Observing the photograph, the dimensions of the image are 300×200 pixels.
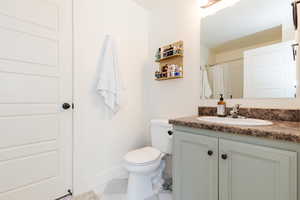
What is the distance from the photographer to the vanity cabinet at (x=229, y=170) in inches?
28.7

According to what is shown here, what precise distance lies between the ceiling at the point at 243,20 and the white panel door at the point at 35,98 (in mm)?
1519

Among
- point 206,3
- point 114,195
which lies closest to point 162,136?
point 114,195

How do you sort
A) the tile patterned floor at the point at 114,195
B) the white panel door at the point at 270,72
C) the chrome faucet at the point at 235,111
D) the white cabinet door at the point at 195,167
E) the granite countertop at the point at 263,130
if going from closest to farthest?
the granite countertop at the point at 263,130, the white cabinet door at the point at 195,167, the white panel door at the point at 270,72, the chrome faucet at the point at 235,111, the tile patterned floor at the point at 114,195

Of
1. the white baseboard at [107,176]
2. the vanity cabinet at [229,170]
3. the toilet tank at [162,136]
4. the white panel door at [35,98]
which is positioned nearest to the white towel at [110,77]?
the white panel door at [35,98]

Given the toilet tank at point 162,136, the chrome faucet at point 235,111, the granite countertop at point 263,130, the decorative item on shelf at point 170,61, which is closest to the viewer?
the granite countertop at point 263,130

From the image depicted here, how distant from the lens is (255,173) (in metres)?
0.80

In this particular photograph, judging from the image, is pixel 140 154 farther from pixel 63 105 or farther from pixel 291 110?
pixel 291 110

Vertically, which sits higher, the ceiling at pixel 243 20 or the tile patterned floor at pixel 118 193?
the ceiling at pixel 243 20

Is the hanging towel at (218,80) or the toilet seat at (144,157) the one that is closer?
the toilet seat at (144,157)

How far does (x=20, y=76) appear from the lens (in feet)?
4.07

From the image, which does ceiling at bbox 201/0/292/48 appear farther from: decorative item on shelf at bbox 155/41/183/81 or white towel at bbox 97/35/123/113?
white towel at bbox 97/35/123/113

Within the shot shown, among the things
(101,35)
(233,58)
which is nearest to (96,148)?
(101,35)

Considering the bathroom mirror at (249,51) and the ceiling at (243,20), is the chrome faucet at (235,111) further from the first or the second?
the ceiling at (243,20)

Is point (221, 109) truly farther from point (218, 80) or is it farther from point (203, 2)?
point (203, 2)
